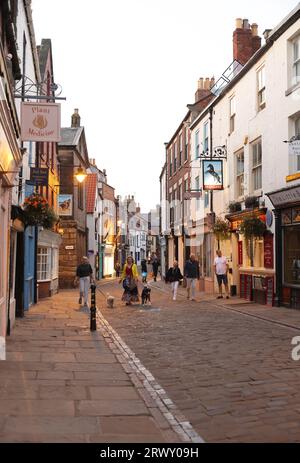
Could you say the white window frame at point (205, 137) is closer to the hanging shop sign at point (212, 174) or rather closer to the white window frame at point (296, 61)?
the hanging shop sign at point (212, 174)

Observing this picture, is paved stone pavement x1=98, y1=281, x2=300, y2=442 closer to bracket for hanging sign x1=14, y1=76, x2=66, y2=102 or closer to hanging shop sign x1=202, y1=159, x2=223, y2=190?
bracket for hanging sign x1=14, y1=76, x2=66, y2=102

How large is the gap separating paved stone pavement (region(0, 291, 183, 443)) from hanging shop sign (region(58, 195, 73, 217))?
65.7 ft

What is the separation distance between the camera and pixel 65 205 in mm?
30812

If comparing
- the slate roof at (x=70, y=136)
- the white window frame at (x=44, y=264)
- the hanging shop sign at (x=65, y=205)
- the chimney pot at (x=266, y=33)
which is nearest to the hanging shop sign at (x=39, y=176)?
the white window frame at (x=44, y=264)

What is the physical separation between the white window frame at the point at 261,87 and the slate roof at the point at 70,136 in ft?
50.1

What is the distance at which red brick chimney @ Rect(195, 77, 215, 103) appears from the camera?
3067cm

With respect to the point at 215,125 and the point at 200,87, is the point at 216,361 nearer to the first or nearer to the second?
the point at 215,125

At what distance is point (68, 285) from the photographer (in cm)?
3142

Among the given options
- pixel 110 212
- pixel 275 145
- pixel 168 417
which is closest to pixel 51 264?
pixel 275 145

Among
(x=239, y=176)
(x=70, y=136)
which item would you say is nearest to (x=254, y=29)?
(x=239, y=176)

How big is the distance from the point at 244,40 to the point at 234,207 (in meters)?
8.20

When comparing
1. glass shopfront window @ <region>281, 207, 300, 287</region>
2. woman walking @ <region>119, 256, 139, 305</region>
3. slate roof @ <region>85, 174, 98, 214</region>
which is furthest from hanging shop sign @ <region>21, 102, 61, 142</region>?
slate roof @ <region>85, 174, 98, 214</region>

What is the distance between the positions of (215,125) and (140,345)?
52.4ft
